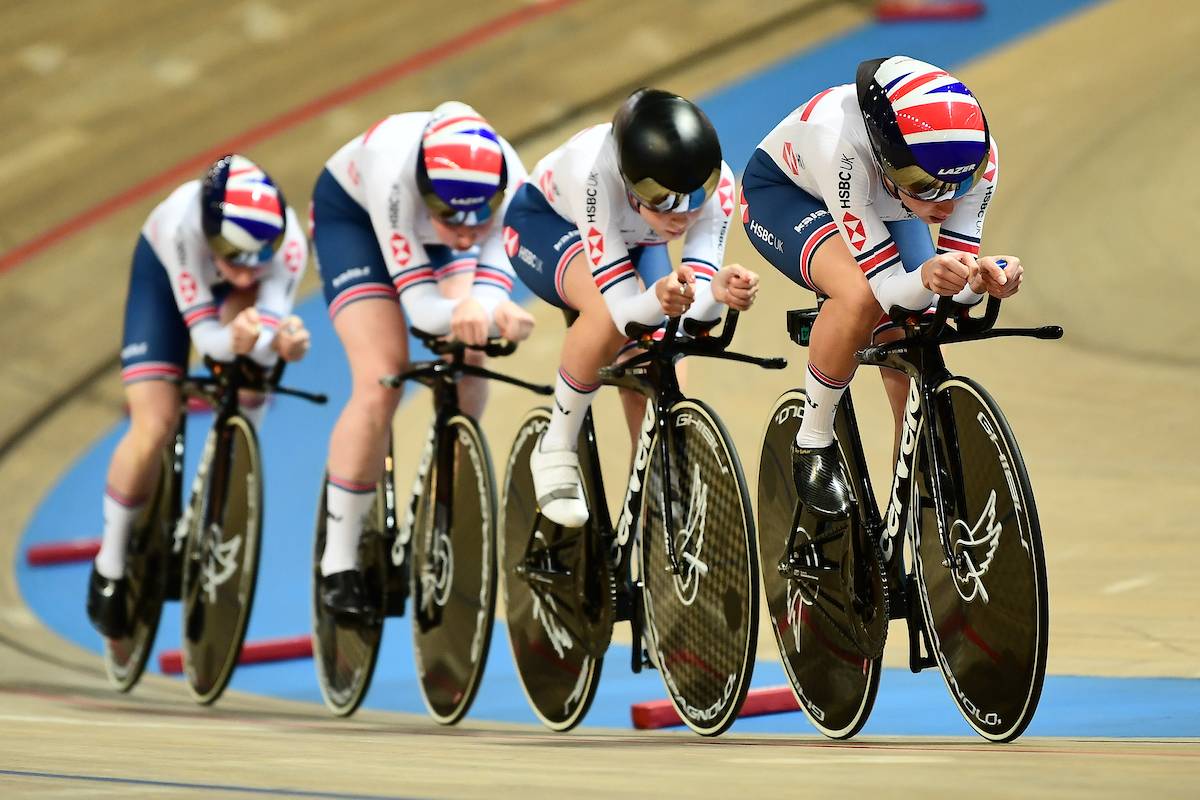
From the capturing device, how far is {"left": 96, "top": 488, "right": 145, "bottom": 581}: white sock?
5211 millimetres

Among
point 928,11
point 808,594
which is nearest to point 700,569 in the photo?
point 808,594

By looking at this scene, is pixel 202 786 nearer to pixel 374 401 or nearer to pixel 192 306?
pixel 374 401

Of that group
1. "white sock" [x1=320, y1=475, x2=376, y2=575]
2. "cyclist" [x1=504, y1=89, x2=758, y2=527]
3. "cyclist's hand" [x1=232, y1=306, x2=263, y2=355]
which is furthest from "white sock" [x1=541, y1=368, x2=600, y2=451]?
"cyclist's hand" [x1=232, y1=306, x2=263, y2=355]

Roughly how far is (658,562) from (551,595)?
1.24ft

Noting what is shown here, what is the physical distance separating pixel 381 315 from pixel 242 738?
1196 mm

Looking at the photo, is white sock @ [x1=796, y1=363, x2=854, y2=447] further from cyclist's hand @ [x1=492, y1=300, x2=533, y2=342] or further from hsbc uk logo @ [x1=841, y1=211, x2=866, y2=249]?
cyclist's hand @ [x1=492, y1=300, x2=533, y2=342]

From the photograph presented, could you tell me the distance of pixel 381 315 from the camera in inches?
173

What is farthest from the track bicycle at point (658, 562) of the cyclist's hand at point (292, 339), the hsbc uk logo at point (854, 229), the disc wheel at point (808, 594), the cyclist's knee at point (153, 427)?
the cyclist's knee at point (153, 427)

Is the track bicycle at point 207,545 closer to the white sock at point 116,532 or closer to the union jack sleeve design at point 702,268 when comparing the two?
the white sock at point 116,532

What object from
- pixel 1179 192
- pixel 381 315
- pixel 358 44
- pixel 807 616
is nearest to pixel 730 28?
pixel 358 44

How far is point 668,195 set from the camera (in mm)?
3482

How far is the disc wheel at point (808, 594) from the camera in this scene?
3354 millimetres

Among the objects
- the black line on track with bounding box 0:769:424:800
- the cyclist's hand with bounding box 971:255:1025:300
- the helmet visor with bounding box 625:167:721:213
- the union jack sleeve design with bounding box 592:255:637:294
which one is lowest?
the black line on track with bounding box 0:769:424:800

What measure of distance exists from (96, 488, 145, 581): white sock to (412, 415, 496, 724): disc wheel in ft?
3.92
